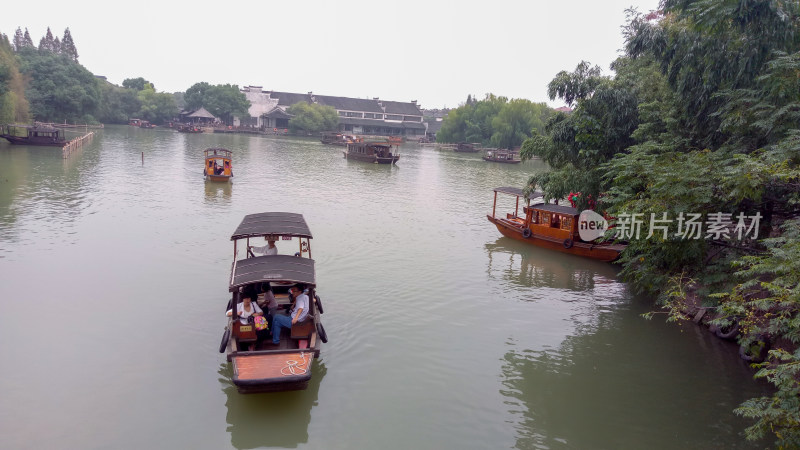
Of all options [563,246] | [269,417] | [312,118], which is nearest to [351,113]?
[312,118]

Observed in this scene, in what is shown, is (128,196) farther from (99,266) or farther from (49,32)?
(49,32)

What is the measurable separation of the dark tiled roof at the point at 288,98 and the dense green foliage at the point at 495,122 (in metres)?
23.0

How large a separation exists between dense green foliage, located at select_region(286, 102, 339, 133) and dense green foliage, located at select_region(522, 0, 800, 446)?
61054 mm

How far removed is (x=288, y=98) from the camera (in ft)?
259

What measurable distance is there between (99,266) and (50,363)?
17.2 feet

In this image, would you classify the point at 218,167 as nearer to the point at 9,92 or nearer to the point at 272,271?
the point at 272,271

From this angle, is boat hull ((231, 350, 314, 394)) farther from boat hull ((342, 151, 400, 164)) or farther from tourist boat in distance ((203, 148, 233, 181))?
boat hull ((342, 151, 400, 164))

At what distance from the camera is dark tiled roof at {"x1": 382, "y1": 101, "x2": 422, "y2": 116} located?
271 feet

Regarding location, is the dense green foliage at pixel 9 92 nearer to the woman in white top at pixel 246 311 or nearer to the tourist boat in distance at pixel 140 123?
the tourist boat in distance at pixel 140 123

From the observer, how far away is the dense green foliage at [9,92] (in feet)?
111

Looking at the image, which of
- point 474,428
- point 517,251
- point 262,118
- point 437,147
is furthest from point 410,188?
point 262,118

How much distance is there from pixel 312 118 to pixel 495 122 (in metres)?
25.2

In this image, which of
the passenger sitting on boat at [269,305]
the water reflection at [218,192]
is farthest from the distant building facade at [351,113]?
the passenger sitting on boat at [269,305]

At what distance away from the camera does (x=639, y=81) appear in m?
14.5
